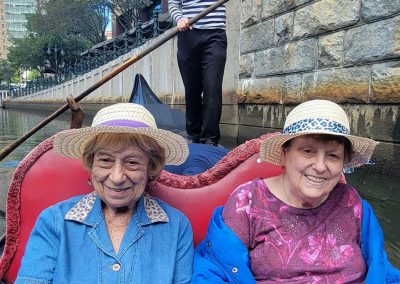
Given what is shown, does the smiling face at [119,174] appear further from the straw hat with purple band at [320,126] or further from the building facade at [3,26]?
the building facade at [3,26]

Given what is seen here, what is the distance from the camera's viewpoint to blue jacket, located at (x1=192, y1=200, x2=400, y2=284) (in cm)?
144

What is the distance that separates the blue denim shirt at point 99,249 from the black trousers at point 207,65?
1.88 meters

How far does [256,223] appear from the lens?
1519mm

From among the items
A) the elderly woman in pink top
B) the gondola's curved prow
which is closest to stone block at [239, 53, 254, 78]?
the gondola's curved prow

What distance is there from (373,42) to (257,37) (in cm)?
201

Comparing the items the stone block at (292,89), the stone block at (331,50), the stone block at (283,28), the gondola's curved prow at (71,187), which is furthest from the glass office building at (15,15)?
the gondola's curved prow at (71,187)

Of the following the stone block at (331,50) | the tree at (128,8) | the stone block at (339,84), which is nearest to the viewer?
the stone block at (339,84)

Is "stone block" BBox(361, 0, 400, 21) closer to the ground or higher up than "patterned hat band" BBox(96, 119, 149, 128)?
higher up

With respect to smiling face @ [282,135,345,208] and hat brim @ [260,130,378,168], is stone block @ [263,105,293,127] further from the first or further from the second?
smiling face @ [282,135,345,208]

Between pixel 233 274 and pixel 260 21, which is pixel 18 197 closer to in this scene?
pixel 233 274

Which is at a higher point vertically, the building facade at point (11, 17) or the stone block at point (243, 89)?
the building facade at point (11, 17)

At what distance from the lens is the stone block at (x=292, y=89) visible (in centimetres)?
490

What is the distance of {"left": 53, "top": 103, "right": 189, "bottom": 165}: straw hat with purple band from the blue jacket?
0.30 meters

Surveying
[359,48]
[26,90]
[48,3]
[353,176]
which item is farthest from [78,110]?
[26,90]
